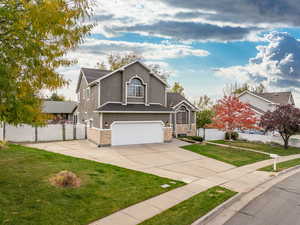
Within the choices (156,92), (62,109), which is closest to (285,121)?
(156,92)

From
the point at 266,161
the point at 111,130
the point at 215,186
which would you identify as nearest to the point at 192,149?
the point at 266,161

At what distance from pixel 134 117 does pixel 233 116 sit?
11.6 metres

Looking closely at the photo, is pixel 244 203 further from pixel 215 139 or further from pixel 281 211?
pixel 215 139

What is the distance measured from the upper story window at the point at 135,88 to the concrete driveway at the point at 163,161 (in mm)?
5508

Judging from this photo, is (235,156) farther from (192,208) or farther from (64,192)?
(64,192)

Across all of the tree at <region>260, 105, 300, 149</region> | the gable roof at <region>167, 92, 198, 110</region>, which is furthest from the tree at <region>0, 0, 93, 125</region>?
the tree at <region>260, 105, 300, 149</region>

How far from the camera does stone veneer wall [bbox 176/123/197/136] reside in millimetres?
27353

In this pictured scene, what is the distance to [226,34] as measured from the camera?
74.0ft

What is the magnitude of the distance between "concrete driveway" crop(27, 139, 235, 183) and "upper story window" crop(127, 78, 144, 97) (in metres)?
5.51

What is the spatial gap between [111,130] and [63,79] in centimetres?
Answer: 1285

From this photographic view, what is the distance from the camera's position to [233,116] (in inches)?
990

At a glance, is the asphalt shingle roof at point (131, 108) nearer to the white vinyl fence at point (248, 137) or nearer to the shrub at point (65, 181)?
the white vinyl fence at point (248, 137)

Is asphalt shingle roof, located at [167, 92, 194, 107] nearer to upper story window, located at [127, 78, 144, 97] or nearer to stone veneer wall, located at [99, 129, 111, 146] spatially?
upper story window, located at [127, 78, 144, 97]

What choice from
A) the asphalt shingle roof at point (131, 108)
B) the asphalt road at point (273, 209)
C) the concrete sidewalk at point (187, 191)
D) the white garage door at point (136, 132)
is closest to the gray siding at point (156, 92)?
the asphalt shingle roof at point (131, 108)
